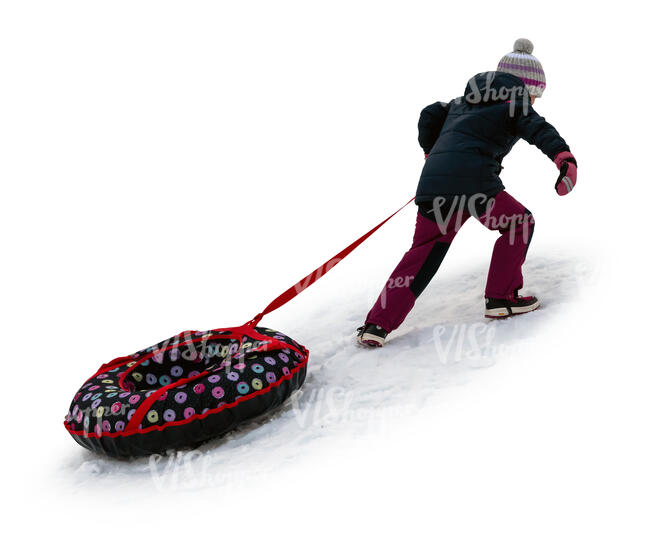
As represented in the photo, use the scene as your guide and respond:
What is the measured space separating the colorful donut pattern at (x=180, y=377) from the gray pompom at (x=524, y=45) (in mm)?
1598

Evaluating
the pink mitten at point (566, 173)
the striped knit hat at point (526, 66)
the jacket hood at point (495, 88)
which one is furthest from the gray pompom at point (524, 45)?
the pink mitten at point (566, 173)

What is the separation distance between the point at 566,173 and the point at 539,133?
0.22 meters

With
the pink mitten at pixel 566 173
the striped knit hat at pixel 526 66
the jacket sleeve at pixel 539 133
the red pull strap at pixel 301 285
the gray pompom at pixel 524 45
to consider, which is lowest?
the red pull strap at pixel 301 285

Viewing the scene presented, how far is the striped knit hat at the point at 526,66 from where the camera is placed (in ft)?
9.64

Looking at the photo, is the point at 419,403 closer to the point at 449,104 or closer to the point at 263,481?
the point at 263,481

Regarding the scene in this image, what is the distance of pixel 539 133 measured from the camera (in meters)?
2.71

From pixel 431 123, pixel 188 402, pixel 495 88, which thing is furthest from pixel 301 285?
pixel 495 88

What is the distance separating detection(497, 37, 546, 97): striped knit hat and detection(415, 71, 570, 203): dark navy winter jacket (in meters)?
0.10

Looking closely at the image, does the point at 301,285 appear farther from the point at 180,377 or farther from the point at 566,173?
the point at 566,173

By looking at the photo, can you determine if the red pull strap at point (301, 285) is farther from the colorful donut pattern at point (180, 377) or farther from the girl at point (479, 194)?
the girl at point (479, 194)

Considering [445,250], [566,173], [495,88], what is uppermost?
[495,88]

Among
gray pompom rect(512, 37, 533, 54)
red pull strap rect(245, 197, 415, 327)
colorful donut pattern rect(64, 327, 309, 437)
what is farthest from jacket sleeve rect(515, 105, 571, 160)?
colorful donut pattern rect(64, 327, 309, 437)

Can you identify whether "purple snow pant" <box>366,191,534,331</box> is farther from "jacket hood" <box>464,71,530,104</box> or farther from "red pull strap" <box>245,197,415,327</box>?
"jacket hood" <box>464,71,530,104</box>

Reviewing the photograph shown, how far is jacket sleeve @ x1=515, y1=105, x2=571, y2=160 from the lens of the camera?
8.77 feet
